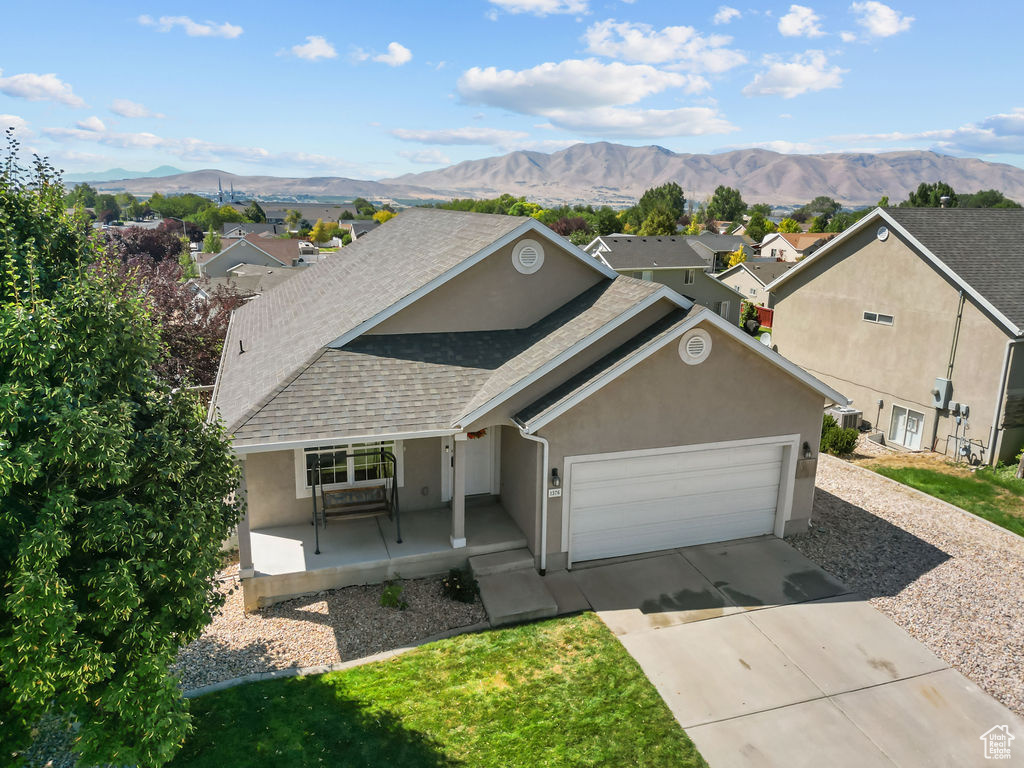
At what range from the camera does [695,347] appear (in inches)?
482

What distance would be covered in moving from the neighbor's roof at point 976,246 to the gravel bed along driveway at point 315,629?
1779 cm

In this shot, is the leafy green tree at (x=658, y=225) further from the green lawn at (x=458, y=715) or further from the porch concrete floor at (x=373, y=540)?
the green lawn at (x=458, y=715)

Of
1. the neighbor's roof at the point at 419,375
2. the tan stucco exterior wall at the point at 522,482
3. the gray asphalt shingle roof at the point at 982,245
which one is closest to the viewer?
the neighbor's roof at the point at 419,375

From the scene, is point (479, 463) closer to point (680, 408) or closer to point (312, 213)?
point (680, 408)

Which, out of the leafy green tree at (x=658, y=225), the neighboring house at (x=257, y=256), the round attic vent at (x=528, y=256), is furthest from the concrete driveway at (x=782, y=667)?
the leafy green tree at (x=658, y=225)

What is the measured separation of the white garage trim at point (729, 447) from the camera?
12312mm

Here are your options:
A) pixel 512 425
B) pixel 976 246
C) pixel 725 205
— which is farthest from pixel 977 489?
pixel 725 205

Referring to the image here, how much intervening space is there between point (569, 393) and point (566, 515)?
243 cm

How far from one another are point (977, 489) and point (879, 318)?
7408 mm

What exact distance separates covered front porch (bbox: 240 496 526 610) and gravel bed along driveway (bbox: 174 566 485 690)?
24cm

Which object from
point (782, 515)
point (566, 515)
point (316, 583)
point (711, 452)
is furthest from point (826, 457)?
point (316, 583)

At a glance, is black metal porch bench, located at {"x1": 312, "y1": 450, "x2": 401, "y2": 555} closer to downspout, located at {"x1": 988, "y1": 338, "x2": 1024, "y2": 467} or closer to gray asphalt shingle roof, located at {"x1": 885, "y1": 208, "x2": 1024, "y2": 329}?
downspout, located at {"x1": 988, "y1": 338, "x2": 1024, "y2": 467}

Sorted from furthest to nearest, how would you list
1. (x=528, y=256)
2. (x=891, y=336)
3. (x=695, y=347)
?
(x=891, y=336), (x=528, y=256), (x=695, y=347)

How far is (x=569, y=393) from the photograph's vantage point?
11.9 metres
